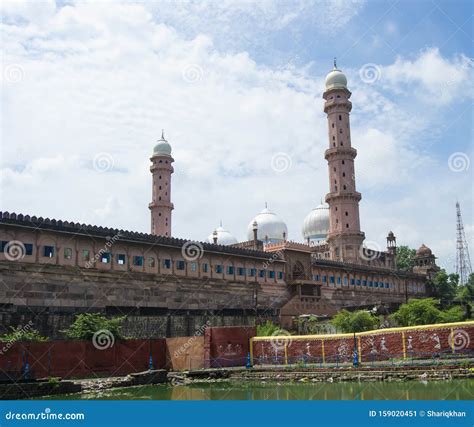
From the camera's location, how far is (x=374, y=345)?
1111 inches

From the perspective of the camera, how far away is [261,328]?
117 ft

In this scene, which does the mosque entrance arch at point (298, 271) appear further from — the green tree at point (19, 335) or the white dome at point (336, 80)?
the green tree at point (19, 335)

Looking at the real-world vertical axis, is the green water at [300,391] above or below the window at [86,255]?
below

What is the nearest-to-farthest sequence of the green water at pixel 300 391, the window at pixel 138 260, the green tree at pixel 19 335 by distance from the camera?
the green water at pixel 300 391
the green tree at pixel 19 335
the window at pixel 138 260

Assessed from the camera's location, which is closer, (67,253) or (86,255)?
(67,253)

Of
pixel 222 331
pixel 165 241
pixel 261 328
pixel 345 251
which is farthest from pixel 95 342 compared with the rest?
pixel 345 251

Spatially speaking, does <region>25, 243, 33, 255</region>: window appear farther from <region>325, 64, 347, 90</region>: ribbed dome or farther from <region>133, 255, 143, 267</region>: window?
<region>325, 64, 347, 90</region>: ribbed dome

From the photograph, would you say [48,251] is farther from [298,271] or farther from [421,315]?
[421,315]

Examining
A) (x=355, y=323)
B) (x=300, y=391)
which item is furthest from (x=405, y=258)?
(x=300, y=391)

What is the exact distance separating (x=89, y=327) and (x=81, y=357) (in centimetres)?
169

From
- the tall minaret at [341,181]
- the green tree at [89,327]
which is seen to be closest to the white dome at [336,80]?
the tall minaret at [341,181]

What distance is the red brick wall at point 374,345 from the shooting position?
2517cm

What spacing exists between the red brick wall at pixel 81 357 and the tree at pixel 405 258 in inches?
2408

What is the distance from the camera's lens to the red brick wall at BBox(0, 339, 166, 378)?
989 inches
